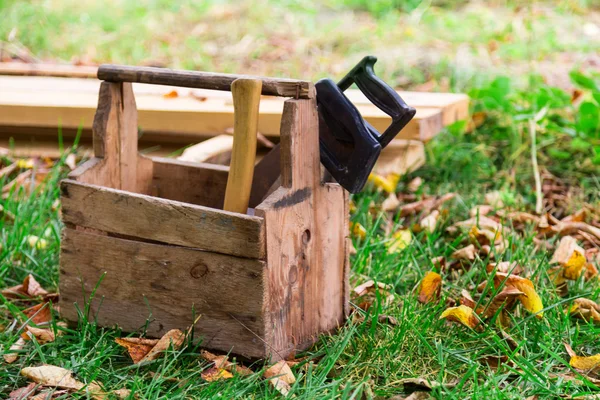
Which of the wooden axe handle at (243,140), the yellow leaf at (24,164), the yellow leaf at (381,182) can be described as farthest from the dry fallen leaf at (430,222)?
the yellow leaf at (24,164)

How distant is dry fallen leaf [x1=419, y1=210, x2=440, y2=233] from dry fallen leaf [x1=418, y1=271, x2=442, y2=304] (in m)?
0.42

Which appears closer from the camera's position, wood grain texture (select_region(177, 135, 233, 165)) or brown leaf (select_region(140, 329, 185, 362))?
brown leaf (select_region(140, 329, 185, 362))

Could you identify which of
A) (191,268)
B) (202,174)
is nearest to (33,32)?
(202,174)

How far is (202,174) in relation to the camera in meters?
2.21

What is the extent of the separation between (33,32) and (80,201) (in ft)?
12.3

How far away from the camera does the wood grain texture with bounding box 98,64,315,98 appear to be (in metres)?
1.79

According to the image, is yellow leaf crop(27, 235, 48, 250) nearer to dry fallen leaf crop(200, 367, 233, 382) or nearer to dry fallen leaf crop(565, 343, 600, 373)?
dry fallen leaf crop(200, 367, 233, 382)

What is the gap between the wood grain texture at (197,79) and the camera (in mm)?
1790

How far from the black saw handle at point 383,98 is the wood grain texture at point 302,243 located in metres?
0.15

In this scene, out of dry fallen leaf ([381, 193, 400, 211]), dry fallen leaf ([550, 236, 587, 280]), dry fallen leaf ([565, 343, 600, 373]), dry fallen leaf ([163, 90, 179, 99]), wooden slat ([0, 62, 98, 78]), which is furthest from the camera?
wooden slat ([0, 62, 98, 78])

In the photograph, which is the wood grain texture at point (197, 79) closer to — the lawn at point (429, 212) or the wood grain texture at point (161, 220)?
A: the wood grain texture at point (161, 220)

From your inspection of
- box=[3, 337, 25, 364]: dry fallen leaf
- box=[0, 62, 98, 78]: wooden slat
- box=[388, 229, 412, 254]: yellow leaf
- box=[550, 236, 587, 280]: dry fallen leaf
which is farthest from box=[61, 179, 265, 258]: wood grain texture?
box=[0, 62, 98, 78]: wooden slat

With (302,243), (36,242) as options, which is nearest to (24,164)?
(36,242)

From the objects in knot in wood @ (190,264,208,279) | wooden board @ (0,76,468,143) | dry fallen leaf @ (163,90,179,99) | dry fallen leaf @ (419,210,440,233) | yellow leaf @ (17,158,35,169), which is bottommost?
dry fallen leaf @ (419,210,440,233)
